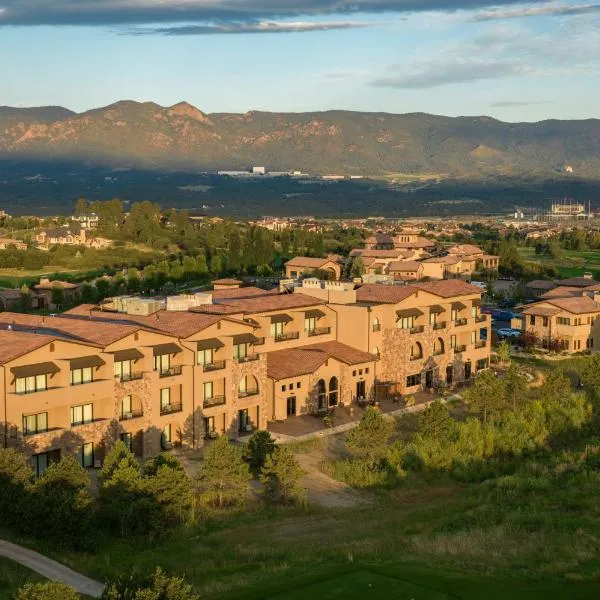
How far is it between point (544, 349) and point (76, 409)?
28.6m

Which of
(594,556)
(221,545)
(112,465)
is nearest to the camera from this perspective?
(594,556)

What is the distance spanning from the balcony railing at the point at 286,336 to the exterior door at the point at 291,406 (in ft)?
8.83

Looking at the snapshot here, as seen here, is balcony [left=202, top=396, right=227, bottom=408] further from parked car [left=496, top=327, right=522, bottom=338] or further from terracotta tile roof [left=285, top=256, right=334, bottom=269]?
terracotta tile roof [left=285, top=256, right=334, bottom=269]

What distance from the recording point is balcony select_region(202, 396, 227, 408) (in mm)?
32781

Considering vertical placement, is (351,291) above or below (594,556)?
above

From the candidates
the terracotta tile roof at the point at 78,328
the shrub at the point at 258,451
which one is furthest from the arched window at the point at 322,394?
the terracotta tile roof at the point at 78,328

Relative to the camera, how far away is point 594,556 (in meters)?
21.8

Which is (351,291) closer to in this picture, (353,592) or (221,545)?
(221,545)

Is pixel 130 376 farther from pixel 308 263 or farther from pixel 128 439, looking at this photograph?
pixel 308 263

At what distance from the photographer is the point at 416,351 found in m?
41.8

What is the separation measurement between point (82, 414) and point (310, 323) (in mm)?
12742

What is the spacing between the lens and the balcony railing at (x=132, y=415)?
1182 inches

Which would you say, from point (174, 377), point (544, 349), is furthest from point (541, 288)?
point (174, 377)

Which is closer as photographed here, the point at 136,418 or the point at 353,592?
the point at 353,592
